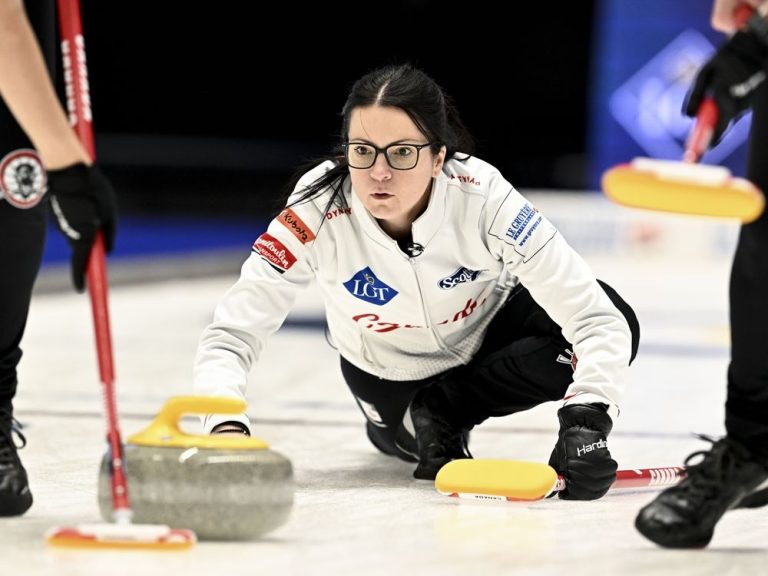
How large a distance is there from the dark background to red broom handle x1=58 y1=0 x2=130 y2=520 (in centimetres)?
1085

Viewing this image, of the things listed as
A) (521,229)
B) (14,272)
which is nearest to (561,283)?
(521,229)

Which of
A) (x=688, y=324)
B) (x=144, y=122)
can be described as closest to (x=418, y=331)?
(x=688, y=324)

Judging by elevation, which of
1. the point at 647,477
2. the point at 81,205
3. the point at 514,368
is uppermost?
the point at 81,205

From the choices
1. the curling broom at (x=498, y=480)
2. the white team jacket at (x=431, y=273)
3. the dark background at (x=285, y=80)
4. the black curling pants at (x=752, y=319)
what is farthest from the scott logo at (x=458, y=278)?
the dark background at (x=285, y=80)

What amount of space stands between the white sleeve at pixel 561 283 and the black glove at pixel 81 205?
84 cm

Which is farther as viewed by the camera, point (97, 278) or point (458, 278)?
point (458, 278)

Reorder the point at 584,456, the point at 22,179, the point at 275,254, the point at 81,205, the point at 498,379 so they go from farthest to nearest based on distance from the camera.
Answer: the point at 498,379, the point at 275,254, the point at 584,456, the point at 22,179, the point at 81,205

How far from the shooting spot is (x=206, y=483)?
1731 mm

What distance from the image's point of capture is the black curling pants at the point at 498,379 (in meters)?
2.49

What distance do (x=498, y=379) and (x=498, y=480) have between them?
452mm

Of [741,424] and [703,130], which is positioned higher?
[703,130]

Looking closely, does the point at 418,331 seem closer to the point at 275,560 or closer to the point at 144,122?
the point at 275,560

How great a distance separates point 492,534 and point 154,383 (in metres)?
1.94

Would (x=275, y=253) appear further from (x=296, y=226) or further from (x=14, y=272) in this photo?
(x=14, y=272)
